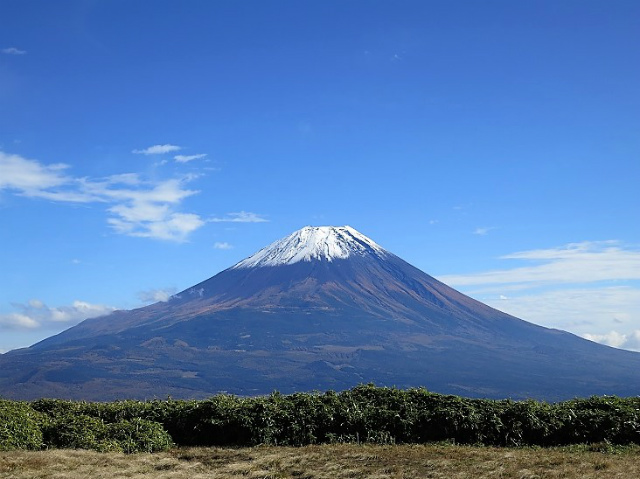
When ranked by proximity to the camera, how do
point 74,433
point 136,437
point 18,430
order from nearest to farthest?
point 18,430 → point 74,433 → point 136,437

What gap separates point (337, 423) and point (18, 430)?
8809 mm

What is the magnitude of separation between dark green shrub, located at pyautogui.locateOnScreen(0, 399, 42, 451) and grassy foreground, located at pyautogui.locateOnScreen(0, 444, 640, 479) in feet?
2.67

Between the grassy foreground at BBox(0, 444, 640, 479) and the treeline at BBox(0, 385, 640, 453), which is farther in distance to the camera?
the treeline at BBox(0, 385, 640, 453)

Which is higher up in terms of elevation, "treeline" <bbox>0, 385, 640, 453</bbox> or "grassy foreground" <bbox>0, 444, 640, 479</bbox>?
"treeline" <bbox>0, 385, 640, 453</bbox>

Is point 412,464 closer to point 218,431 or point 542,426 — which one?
point 542,426

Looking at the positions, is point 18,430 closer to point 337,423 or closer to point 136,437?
point 136,437

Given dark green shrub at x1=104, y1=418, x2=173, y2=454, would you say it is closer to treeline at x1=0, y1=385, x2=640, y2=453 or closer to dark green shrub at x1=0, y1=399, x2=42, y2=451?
treeline at x1=0, y1=385, x2=640, y2=453

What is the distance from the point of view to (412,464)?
52.4ft

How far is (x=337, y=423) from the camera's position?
19562 millimetres

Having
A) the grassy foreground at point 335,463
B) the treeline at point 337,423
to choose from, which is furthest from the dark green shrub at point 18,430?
the grassy foreground at point 335,463

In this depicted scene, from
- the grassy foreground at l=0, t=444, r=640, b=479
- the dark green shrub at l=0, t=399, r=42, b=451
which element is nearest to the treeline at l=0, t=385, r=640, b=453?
the dark green shrub at l=0, t=399, r=42, b=451

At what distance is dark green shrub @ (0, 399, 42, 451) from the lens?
17875 millimetres

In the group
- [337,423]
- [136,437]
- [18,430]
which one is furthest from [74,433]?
[337,423]

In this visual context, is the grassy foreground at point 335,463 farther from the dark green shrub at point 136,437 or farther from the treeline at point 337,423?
the treeline at point 337,423
